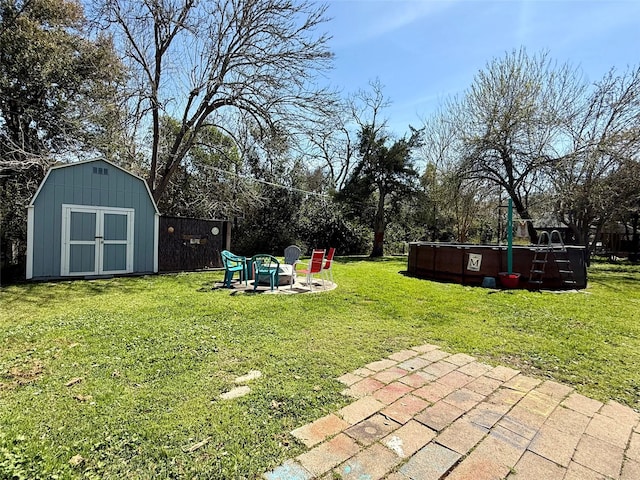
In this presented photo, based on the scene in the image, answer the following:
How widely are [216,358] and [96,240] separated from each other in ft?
22.3

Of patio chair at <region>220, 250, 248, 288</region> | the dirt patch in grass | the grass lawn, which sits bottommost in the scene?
the dirt patch in grass

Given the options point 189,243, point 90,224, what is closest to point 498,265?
point 189,243

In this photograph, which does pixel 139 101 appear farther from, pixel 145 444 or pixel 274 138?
pixel 145 444

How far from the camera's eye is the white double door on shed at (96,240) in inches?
315

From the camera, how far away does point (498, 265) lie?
28.7 feet

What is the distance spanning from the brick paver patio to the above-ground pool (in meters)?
6.30

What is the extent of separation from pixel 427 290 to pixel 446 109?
14.6 metres

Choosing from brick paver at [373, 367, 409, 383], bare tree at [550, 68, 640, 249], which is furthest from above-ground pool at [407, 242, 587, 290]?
brick paver at [373, 367, 409, 383]

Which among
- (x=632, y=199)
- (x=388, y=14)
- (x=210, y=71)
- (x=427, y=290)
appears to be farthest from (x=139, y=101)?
(x=632, y=199)

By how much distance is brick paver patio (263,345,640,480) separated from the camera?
72.1 inches

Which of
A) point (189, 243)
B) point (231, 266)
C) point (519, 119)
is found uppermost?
point (519, 119)

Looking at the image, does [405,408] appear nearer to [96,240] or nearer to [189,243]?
[96,240]

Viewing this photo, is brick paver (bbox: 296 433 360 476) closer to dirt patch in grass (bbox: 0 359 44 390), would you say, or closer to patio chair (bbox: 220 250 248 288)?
dirt patch in grass (bbox: 0 359 44 390)

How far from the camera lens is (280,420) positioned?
227cm
